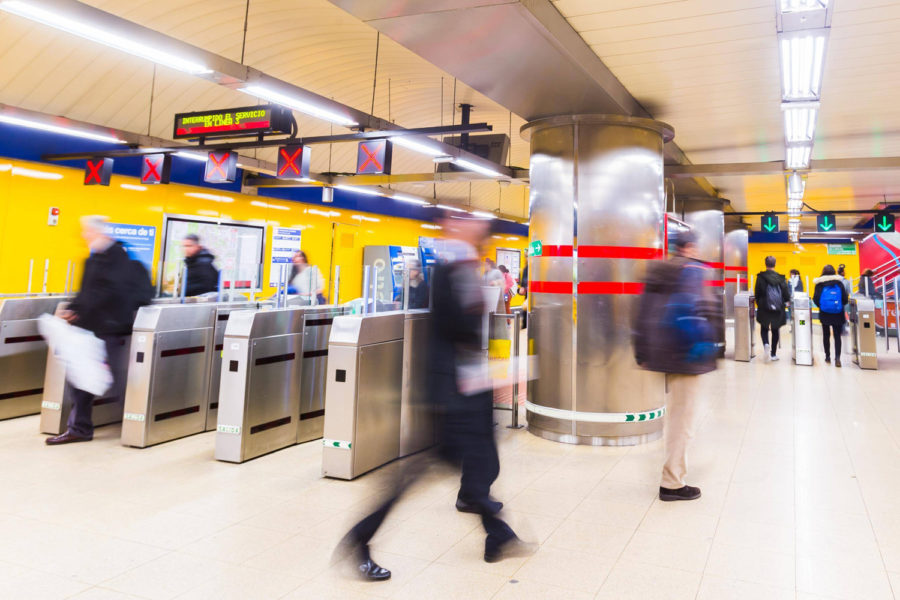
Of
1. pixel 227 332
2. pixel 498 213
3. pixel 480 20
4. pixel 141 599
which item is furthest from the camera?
pixel 498 213

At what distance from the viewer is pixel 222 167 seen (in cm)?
762

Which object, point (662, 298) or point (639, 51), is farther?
point (639, 51)

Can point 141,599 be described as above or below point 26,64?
below

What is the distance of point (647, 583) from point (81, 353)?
12.7ft

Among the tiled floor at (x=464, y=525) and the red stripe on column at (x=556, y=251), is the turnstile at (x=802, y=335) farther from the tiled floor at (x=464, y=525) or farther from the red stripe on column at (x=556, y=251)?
the red stripe on column at (x=556, y=251)

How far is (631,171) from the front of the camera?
4.87 meters

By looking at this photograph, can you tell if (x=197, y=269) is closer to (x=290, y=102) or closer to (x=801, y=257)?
(x=290, y=102)

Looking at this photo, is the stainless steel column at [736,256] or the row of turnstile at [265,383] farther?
the stainless steel column at [736,256]

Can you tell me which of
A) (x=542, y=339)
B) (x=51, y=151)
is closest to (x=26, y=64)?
(x=51, y=151)

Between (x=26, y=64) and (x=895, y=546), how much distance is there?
347 inches

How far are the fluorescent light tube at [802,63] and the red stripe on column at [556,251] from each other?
2.01 m

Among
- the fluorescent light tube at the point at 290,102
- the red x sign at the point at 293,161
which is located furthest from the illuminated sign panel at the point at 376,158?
the fluorescent light tube at the point at 290,102

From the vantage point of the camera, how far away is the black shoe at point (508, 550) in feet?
8.44

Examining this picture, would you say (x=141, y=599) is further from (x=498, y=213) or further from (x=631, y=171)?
(x=498, y=213)
